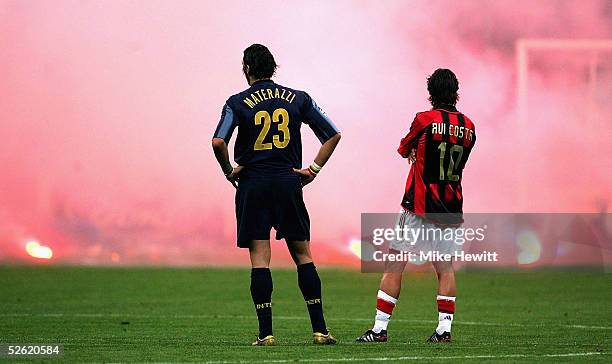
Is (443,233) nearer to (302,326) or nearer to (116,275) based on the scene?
(302,326)

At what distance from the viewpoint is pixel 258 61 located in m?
Answer: 10.4

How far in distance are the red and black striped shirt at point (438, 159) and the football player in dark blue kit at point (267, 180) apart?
3.49 feet

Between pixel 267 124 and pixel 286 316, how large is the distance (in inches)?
218

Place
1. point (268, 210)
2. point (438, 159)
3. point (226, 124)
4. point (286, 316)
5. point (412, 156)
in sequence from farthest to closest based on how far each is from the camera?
point (286, 316), point (412, 156), point (438, 159), point (268, 210), point (226, 124)

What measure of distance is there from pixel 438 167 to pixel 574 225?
13048mm

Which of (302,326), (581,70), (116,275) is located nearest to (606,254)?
(581,70)

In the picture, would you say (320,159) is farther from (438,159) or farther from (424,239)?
(424,239)

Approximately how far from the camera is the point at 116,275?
25891 millimetres

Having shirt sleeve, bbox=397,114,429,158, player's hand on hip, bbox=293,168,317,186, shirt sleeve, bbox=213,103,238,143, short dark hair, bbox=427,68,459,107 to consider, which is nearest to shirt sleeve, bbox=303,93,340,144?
player's hand on hip, bbox=293,168,317,186

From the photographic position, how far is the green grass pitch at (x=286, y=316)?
985 cm

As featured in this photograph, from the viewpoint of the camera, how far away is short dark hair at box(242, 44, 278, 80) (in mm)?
10414

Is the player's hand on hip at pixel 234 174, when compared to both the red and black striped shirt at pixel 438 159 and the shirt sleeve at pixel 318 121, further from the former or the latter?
the red and black striped shirt at pixel 438 159

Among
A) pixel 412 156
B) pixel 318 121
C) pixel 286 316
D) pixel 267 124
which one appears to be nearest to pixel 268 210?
pixel 267 124

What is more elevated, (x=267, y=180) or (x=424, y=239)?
Result: (x=267, y=180)
